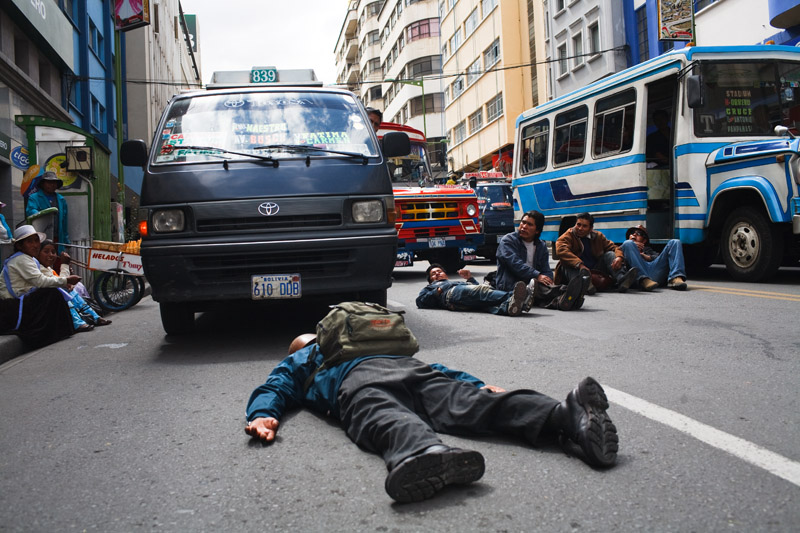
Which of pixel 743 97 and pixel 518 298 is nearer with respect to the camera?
pixel 518 298

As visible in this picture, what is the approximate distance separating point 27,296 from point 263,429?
194 inches

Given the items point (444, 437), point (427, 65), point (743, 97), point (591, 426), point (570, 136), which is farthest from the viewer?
point (427, 65)

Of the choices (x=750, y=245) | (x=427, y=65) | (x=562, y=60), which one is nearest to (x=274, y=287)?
(x=750, y=245)

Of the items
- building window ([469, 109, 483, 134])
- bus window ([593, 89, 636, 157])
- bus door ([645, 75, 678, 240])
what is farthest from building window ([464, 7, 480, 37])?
bus door ([645, 75, 678, 240])

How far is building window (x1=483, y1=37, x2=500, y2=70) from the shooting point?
39769 millimetres

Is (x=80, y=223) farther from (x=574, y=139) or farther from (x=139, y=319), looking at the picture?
(x=574, y=139)

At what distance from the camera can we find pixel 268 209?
6.12 meters

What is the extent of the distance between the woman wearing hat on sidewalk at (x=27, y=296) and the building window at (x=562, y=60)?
27.4 meters

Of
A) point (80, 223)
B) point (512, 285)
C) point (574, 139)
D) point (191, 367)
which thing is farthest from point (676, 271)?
point (80, 223)

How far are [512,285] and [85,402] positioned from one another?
5153mm

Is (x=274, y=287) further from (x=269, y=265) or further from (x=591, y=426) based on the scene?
(x=591, y=426)

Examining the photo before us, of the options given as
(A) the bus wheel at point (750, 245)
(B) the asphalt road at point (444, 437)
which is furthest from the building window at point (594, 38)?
(B) the asphalt road at point (444, 437)

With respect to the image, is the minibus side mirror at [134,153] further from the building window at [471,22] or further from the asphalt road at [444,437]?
the building window at [471,22]

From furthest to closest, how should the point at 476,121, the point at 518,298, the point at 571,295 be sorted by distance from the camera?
the point at 476,121
the point at 571,295
the point at 518,298
